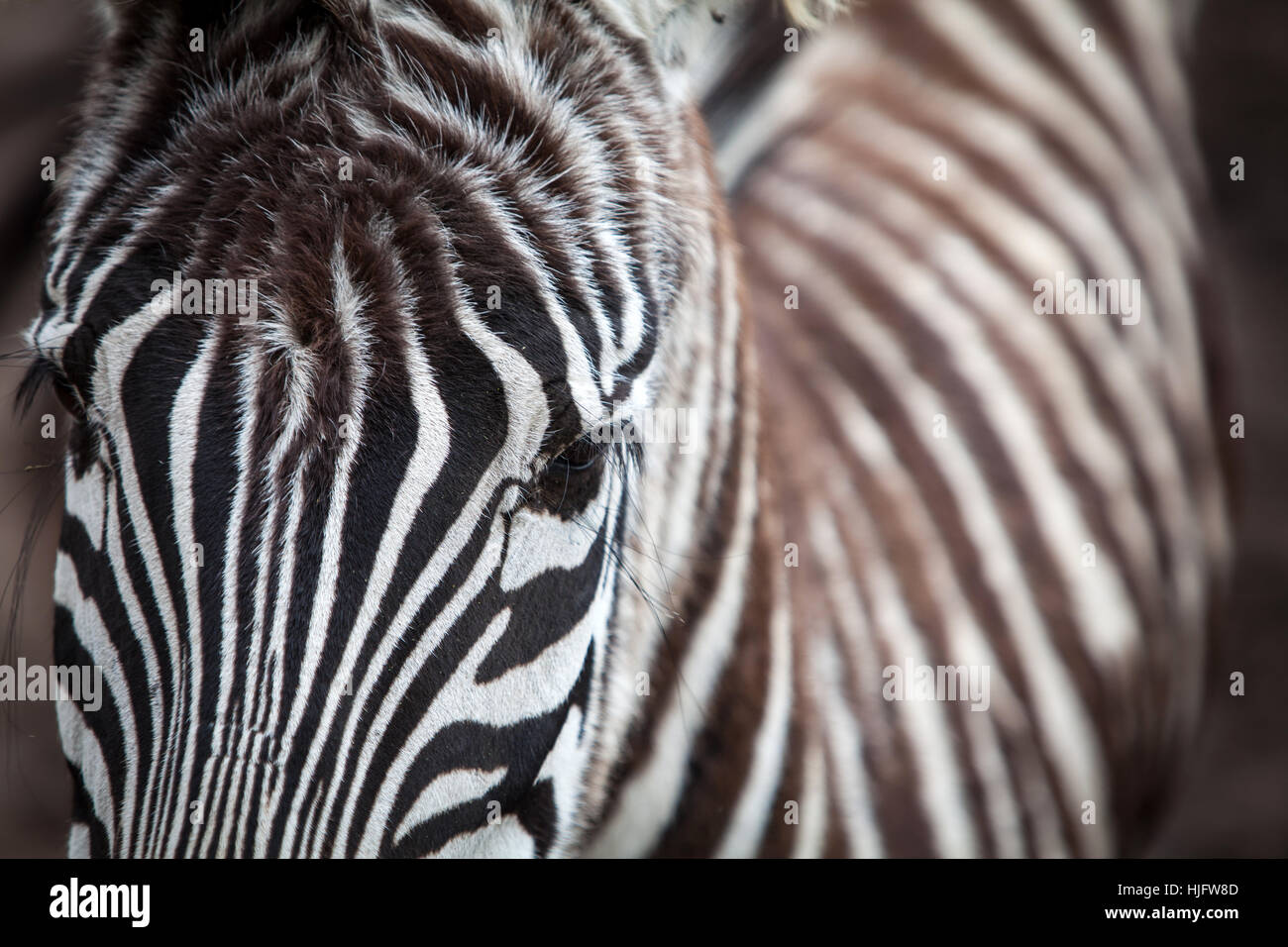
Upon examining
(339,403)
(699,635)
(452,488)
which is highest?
(339,403)

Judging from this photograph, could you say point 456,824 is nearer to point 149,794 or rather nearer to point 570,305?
point 149,794

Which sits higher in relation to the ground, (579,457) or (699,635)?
(579,457)

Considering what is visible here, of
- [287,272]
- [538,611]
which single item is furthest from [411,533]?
[287,272]

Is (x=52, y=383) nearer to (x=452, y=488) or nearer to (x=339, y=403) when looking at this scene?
(x=339, y=403)

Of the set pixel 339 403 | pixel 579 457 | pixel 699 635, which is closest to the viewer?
pixel 339 403

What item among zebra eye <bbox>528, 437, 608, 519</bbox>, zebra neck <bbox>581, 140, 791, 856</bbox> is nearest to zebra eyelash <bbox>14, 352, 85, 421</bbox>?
zebra eye <bbox>528, 437, 608, 519</bbox>

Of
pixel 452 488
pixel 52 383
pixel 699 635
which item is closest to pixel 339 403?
pixel 452 488

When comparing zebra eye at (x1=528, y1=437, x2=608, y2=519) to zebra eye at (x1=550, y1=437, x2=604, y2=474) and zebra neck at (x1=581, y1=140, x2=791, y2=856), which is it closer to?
zebra eye at (x1=550, y1=437, x2=604, y2=474)

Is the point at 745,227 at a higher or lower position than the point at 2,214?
lower
